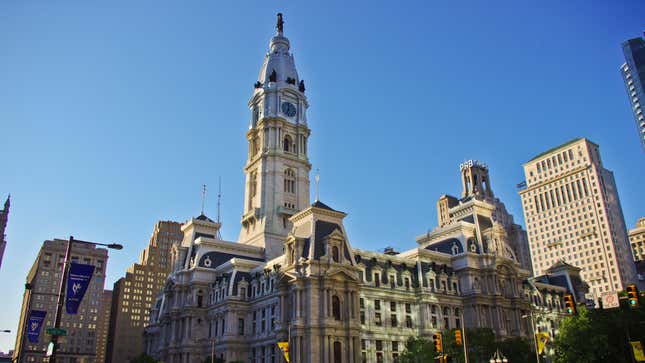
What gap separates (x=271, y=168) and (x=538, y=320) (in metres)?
62.2

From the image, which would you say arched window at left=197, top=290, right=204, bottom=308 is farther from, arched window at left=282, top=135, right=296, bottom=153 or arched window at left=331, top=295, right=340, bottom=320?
arched window at left=282, top=135, right=296, bottom=153

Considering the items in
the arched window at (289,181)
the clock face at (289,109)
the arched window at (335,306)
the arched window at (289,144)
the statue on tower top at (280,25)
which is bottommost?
the arched window at (335,306)

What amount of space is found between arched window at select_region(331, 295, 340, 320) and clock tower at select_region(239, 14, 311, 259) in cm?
3080

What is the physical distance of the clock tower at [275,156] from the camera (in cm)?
11544

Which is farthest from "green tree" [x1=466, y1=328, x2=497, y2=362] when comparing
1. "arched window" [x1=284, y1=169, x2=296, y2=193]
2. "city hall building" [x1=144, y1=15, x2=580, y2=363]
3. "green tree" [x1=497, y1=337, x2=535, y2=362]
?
"arched window" [x1=284, y1=169, x2=296, y2=193]

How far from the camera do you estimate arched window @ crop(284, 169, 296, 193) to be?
122m

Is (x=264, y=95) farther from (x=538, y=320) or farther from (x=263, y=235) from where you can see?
(x=538, y=320)

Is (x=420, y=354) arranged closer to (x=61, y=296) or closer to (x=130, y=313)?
(x=61, y=296)

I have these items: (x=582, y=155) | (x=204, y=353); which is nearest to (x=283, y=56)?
(x=204, y=353)

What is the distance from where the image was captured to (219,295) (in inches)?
3802

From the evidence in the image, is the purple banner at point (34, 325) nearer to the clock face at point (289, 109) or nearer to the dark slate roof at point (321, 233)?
the dark slate roof at point (321, 233)

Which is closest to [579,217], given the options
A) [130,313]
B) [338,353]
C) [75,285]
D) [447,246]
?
[447,246]

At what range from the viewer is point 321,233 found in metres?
85.1

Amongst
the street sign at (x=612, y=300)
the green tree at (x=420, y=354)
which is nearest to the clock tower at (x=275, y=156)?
the green tree at (x=420, y=354)
